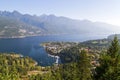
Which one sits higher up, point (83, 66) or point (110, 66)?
point (110, 66)

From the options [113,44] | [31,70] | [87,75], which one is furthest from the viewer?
[31,70]

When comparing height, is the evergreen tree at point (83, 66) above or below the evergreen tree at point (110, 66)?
below

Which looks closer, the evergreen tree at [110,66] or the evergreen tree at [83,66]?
the evergreen tree at [110,66]

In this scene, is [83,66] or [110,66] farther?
Result: [83,66]

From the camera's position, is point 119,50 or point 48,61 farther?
point 48,61

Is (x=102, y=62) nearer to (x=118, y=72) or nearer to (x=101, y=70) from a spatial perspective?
(x=101, y=70)

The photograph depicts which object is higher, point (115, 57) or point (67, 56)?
point (115, 57)

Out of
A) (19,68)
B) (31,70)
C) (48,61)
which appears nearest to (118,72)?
(19,68)

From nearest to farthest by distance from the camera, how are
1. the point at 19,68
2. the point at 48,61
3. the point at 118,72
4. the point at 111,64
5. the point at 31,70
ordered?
the point at 118,72, the point at 111,64, the point at 19,68, the point at 31,70, the point at 48,61

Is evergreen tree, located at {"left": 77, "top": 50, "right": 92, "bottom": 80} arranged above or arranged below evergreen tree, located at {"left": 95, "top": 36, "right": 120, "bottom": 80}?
below

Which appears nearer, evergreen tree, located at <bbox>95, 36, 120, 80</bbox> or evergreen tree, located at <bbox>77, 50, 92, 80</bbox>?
evergreen tree, located at <bbox>95, 36, 120, 80</bbox>

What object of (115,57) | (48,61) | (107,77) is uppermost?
(115,57)
